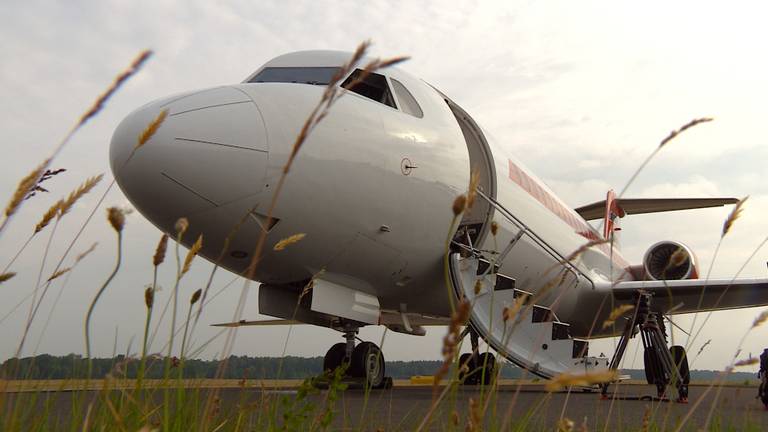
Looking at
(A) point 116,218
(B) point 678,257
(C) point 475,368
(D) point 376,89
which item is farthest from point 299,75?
(A) point 116,218

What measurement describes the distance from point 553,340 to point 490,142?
2.74m

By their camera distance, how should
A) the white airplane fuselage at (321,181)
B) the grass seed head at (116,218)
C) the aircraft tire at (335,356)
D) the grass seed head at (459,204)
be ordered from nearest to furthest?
the grass seed head at (459,204), the grass seed head at (116,218), the white airplane fuselage at (321,181), the aircraft tire at (335,356)

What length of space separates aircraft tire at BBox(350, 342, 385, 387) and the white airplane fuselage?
60 cm

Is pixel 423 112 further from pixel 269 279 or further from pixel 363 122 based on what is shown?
pixel 269 279

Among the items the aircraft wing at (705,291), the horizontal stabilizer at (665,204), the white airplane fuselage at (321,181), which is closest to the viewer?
the white airplane fuselage at (321,181)

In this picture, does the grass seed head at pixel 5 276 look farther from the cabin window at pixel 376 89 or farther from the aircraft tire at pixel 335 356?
the aircraft tire at pixel 335 356

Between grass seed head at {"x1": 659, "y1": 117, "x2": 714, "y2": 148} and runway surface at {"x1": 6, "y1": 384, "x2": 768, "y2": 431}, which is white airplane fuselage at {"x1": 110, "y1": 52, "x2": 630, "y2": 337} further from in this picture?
grass seed head at {"x1": 659, "y1": 117, "x2": 714, "y2": 148}

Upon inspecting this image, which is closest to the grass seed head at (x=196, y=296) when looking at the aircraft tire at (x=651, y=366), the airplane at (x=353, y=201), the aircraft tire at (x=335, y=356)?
the airplane at (x=353, y=201)

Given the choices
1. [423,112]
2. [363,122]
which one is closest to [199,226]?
[363,122]

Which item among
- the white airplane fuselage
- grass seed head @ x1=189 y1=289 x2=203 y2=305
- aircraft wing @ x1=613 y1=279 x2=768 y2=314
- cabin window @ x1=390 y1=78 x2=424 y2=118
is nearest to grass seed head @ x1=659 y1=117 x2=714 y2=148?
grass seed head @ x1=189 y1=289 x2=203 y2=305

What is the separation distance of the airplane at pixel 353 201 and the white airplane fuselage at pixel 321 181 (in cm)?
1

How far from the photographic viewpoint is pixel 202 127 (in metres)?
5.24

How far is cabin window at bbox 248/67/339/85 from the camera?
7.39m

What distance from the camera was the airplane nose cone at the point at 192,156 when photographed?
5164mm
